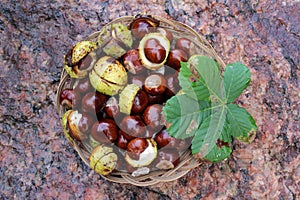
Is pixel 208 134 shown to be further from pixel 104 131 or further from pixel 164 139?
pixel 104 131

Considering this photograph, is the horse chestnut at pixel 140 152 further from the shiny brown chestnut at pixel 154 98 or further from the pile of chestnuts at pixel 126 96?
the shiny brown chestnut at pixel 154 98

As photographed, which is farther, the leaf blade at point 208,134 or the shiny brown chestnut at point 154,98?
the shiny brown chestnut at point 154,98

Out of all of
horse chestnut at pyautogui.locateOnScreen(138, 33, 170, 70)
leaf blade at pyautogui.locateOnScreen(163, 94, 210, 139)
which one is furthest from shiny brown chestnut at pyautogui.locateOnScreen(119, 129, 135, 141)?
horse chestnut at pyautogui.locateOnScreen(138, 33, 170, 70)

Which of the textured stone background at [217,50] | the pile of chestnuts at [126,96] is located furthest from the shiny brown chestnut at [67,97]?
the textured stone background at [217,50]

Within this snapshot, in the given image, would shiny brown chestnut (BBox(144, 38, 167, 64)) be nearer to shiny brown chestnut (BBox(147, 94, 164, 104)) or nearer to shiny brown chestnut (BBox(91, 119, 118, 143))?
shiny brown chestnut (BBox(147, 94, 164, 104))

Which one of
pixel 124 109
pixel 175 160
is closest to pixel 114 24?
pixel 124 109
